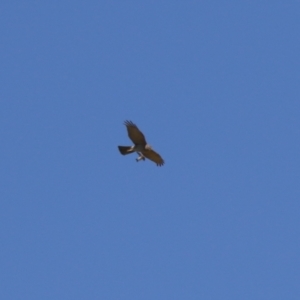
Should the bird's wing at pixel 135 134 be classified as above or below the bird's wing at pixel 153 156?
below

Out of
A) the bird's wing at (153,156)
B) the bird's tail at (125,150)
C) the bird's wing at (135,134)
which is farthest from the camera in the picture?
the bird's wing at (153,156)

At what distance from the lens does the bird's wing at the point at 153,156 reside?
349 feet

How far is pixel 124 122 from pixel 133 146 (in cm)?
155

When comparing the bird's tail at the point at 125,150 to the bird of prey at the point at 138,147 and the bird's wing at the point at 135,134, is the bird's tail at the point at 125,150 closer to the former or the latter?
the bird of prey at the point at 138,147

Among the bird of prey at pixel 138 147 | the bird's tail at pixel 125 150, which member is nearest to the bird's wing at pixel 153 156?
the bird of prey at pixel 138 147

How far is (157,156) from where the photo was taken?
107 m

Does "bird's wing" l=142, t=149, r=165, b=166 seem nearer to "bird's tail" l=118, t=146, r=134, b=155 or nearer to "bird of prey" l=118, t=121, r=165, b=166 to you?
"bird of prey" l=118, t=121, r=165, b=166

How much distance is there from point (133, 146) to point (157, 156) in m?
1.83

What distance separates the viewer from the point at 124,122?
104 metres

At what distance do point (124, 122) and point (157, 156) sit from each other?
3.29m

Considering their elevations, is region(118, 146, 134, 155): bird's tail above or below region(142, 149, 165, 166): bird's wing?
below

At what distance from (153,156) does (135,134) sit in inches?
95.2

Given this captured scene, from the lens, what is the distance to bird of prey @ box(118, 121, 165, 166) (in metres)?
105

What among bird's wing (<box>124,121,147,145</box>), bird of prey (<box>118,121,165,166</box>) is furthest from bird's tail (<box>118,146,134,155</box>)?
bird's wing (<box>124,121,147,145</box>)
